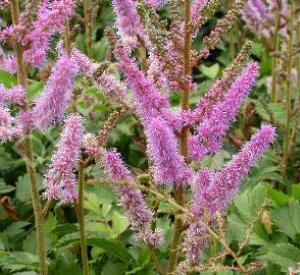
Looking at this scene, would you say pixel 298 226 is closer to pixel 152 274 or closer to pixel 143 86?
pixel 152 274

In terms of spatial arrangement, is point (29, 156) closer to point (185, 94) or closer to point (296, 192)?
point (185, 94)

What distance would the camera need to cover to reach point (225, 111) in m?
1.98

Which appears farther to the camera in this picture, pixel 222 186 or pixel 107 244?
pixel 107 244

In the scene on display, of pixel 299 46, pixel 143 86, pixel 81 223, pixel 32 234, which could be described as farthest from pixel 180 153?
pixel 299 46

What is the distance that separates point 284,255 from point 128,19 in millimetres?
1022

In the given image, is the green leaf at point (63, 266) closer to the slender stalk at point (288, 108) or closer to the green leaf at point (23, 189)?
the green leaf at point (23, 189)

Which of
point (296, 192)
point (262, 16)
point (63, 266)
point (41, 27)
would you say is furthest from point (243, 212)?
point (262, 16)

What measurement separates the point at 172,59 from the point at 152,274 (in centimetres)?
94

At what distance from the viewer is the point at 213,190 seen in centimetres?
201

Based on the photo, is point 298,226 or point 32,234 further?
point 32,234

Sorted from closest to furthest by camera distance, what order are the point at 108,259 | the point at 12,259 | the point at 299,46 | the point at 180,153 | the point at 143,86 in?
the point at 143,86
the point at 180,153
the point at 12,259
the point at 108,259
the point at 299,46

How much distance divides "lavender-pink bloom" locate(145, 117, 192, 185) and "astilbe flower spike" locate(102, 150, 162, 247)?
0.08m

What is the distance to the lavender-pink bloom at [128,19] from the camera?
2066mm

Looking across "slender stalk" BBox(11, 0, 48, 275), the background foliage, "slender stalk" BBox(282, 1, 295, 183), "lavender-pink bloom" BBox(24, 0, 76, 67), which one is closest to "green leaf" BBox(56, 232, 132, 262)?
the background foliage
